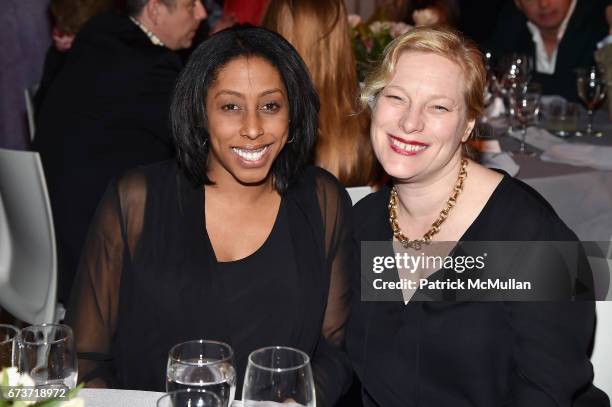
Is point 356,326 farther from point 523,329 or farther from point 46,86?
point 46,86

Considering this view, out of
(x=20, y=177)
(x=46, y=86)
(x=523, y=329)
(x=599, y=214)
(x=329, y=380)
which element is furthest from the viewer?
(x=46, y=86)

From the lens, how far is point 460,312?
81.6 inches

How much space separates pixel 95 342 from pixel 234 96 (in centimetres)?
75

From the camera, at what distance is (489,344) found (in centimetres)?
204

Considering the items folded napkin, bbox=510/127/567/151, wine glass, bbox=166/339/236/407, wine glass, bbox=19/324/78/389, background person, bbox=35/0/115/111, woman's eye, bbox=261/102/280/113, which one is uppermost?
woman's eye, bbox=261/102/280/113

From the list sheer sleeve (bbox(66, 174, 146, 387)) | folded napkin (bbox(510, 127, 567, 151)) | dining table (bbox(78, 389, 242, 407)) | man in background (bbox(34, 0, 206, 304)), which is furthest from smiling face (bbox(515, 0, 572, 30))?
dining table (bbox(78, 389, 242, 407))

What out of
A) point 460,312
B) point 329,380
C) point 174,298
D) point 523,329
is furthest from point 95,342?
point 523,329

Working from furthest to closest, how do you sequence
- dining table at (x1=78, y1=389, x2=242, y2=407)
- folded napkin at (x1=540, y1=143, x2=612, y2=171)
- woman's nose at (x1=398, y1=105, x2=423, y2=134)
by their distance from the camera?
folded napkin at (x1=540, y1=143, x2=612, y2=171), woman's nose at (x1=398, y1=105, x2=423, y2=134), dining table at (x1=78, y1=389, x2=242, y2=407)

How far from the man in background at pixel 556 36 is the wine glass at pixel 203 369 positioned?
370 centimetres

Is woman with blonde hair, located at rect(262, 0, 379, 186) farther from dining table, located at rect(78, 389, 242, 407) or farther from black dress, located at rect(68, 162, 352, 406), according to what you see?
dining table, located at rect(78, 389, 242, 407)

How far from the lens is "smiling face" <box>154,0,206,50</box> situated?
13.2 feet

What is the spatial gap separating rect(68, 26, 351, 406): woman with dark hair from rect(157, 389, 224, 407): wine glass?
2.75ft

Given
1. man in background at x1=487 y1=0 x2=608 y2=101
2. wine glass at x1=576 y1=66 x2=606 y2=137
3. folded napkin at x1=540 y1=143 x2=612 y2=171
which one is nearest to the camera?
Answer: folded napkin at x1=540 y1=143 x2=612 y2=171

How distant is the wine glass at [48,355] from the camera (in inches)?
62.2
